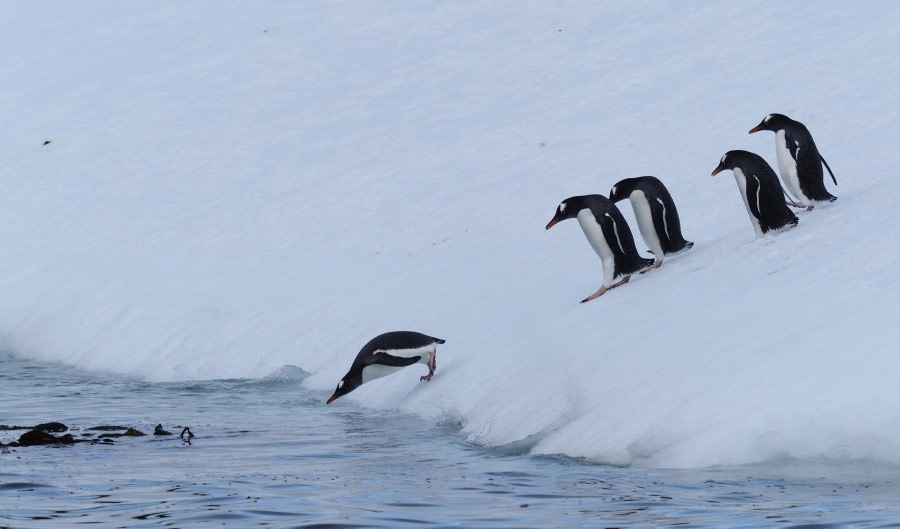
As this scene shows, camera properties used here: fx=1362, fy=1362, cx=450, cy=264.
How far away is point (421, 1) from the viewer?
66.1 feet

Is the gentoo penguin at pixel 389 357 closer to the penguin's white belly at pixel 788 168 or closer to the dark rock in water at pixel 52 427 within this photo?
the dark rock in water at pixel 52 427

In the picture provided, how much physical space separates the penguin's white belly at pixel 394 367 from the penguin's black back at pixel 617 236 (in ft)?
4.97

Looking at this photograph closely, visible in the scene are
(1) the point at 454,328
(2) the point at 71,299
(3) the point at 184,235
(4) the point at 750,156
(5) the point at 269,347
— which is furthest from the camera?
(3) the point at 184,235

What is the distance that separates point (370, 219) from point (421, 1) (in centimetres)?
720

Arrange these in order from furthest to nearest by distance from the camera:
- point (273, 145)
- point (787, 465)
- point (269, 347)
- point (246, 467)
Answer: point (273, 145) < point (269, 347) < point (246, 467) < point (787, 465)

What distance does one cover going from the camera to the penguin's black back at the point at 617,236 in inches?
386

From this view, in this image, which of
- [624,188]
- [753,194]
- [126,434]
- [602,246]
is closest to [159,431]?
[126,434]

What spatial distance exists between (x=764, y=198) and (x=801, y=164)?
26.7 inches

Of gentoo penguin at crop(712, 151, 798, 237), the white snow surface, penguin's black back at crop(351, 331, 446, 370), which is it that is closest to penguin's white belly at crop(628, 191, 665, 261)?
the white snow surface

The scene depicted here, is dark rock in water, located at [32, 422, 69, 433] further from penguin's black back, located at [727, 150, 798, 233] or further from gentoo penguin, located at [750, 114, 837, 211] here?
gentoo penguin, located at [750, 114, 837, 211]

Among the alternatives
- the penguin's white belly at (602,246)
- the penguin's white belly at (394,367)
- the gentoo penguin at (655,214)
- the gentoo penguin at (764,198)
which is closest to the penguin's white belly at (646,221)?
the gentoo penguin at (655,214)

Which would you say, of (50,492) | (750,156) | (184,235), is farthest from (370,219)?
(50,492)

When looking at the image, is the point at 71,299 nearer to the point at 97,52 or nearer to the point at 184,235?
the point at 184,235

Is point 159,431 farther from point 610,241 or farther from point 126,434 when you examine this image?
point 610,241
